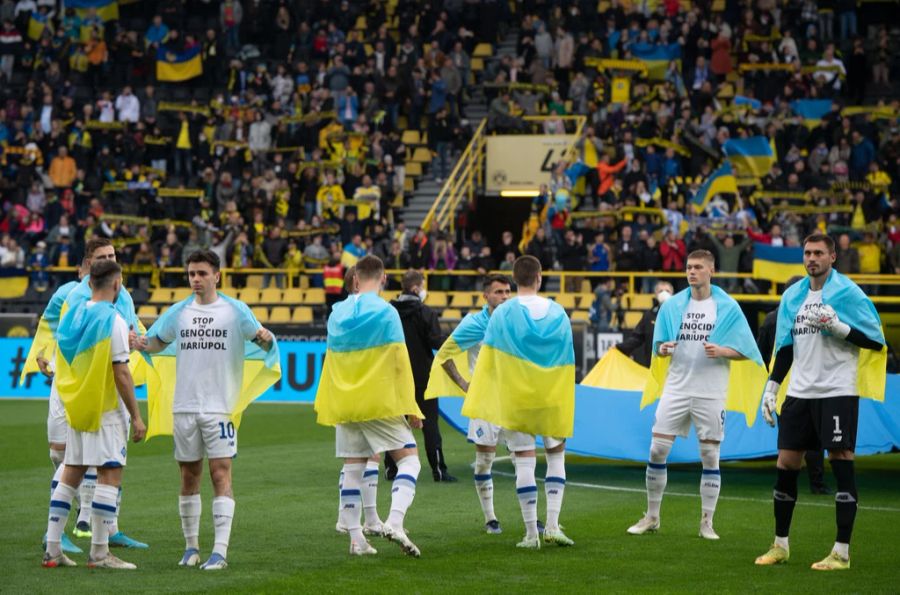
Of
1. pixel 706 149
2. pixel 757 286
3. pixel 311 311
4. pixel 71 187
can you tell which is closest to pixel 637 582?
pixel 757 286

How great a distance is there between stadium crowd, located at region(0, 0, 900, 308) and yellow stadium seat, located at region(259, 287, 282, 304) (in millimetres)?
807

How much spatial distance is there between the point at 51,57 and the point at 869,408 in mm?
29018

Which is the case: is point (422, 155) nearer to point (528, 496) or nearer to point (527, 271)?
point (527, 271)

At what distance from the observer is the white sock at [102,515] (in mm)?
9117

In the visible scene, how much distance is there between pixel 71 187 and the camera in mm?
34250

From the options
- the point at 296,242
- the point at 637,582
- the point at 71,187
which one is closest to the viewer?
the point at 637,582

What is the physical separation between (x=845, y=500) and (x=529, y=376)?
2.26 metres

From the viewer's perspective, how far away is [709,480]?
10.9m

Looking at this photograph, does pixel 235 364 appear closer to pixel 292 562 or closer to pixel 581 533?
pixel 292 562

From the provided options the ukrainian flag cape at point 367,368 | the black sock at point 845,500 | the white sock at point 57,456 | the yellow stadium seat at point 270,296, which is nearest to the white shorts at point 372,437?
the ukrainian flag cape at point 367,368

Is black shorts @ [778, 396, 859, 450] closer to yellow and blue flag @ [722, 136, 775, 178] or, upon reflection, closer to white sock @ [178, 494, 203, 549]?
white sock @ [178, 494, 203, 549]

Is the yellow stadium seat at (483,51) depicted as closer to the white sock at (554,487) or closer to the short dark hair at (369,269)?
the white sock at (554,487)

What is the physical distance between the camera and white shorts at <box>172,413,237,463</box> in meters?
9.00

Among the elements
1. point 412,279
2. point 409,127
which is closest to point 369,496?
point 412,279
